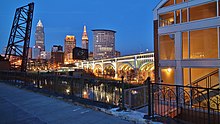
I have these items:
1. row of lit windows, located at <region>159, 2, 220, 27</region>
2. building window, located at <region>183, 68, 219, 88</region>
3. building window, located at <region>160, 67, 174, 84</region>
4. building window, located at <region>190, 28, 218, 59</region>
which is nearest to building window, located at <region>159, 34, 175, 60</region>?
building window, located at <region>160, 67, 174, 84</region>

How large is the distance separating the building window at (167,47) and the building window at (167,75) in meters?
0.86

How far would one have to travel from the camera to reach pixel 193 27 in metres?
11.6

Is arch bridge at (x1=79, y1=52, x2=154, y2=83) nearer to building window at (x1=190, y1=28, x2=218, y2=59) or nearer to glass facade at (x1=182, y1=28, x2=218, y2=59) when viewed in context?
glass facade at (x1=182, y1=28, x2=218, y2=59)

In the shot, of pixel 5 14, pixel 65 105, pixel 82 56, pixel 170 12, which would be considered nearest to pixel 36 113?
pixel 65 105

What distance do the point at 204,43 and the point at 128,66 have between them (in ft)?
184

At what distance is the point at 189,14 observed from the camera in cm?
1215

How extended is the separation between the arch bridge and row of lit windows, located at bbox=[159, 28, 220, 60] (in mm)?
31487

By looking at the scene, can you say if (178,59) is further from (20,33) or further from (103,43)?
(103,43)

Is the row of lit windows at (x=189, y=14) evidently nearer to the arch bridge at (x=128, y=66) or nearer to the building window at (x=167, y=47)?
the building window at (x=167, y=47)

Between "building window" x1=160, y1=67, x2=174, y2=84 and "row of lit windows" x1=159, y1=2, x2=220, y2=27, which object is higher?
"row of lit windows" x1=159, y1=2, x2=220, y2=27

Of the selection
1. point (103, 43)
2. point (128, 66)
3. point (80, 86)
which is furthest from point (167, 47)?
point (103, 43)

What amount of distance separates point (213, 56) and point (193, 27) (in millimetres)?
2198

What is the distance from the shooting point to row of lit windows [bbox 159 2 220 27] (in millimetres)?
11289

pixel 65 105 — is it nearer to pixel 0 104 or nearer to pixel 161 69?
pixel 0 104
